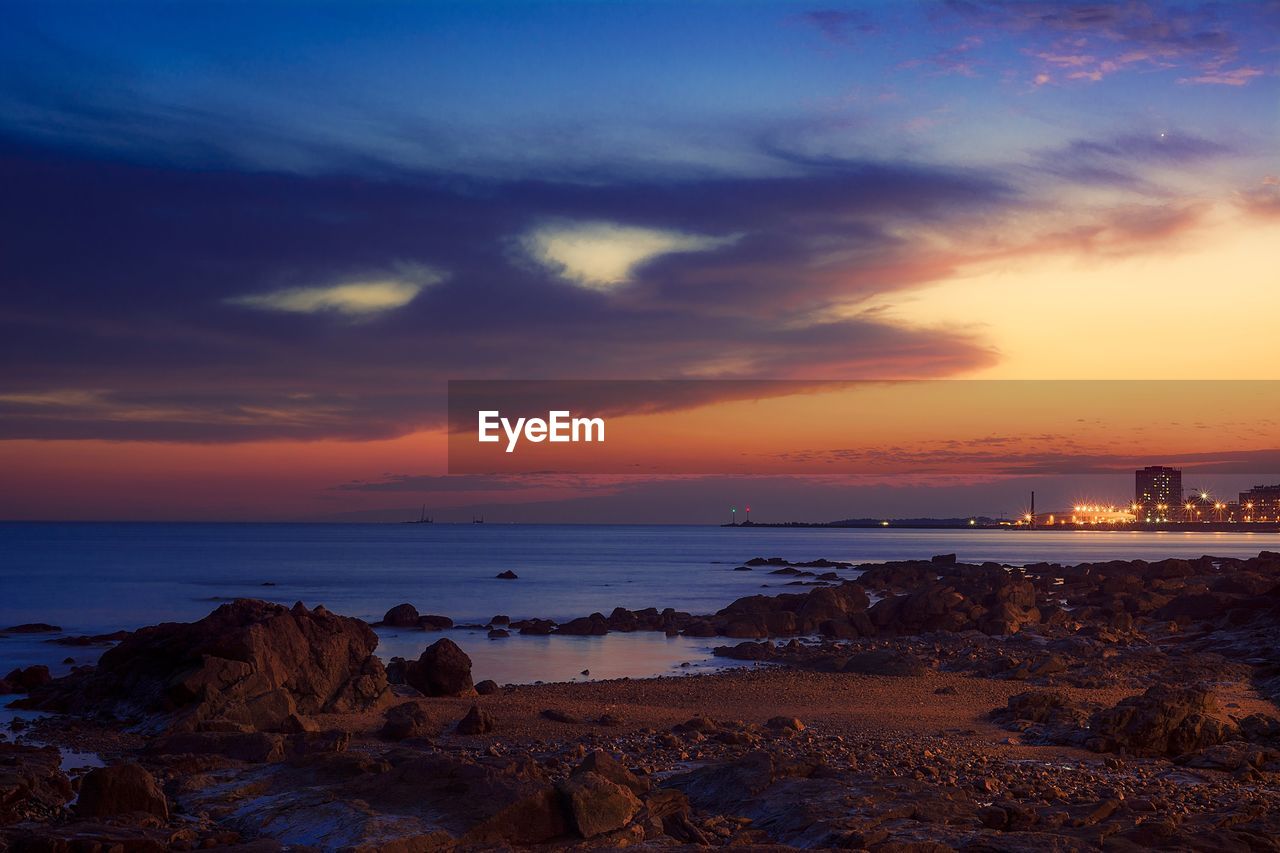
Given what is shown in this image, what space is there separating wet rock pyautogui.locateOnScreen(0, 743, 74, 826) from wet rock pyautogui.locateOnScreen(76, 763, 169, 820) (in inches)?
21.3

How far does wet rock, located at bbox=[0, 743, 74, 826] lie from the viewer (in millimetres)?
11195

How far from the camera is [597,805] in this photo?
413 inches

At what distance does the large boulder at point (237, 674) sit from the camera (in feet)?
58.0

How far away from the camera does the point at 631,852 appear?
31.4 feet

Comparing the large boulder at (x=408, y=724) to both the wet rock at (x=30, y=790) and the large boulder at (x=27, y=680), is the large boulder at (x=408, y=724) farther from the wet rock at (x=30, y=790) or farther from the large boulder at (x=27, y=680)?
the large boulder at (x=27, y=680)

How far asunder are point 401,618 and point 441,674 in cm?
1908

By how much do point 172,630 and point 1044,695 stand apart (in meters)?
15.8

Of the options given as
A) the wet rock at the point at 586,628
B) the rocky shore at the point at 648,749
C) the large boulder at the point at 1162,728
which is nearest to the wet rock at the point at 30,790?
the rocky shore at the point at 648,749

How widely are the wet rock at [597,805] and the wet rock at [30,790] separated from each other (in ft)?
Answer: 18.4

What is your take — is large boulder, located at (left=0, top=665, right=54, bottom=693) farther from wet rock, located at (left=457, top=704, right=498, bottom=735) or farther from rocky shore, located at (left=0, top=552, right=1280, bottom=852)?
wet rock, located at (left=457, top=704, right=498, bottom=735)

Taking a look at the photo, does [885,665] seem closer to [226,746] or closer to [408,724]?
[408,724]

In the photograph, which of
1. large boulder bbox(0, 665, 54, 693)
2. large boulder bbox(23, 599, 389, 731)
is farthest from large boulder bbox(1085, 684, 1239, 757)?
large boulder bbox(0, 665, 54, 693)

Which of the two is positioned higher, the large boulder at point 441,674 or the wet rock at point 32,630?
the large boulder at point 441,674

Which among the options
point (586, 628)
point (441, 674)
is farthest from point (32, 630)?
point (441, 674)
